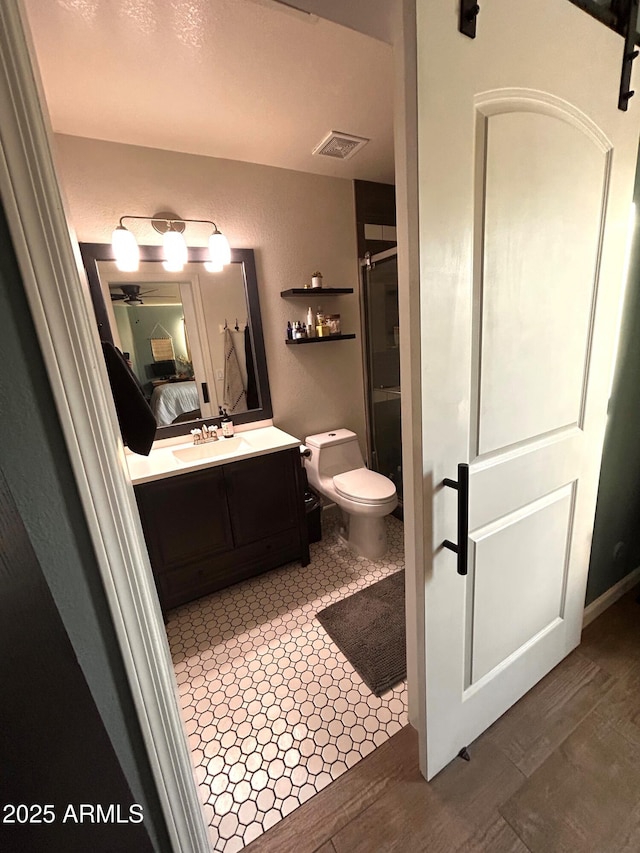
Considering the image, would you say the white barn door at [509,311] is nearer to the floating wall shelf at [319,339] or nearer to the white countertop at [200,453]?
the white countertop at [200,453]

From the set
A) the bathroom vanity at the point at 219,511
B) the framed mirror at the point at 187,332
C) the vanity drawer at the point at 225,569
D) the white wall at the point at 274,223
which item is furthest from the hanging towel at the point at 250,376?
the vanity drawer at the point at 225,569

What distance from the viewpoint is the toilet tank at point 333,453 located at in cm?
238

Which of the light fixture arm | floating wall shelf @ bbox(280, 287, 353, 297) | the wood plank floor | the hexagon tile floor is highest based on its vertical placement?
the light fixture arm

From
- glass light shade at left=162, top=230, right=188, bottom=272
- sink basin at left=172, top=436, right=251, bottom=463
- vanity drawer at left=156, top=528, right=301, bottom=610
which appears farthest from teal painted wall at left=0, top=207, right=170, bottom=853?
glass light shade at left=162, top=230, right=188, bottom=272

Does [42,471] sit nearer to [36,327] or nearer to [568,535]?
[36,327]

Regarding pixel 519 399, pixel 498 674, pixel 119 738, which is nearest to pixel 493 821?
pixel 498 674

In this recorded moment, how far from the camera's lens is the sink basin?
205cm

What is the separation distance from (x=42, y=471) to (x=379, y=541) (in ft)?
6.47

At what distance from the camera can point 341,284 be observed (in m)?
2.48

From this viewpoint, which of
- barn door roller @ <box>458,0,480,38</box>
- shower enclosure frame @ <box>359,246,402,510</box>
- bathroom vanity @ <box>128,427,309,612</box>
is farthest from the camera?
shower enclosure frame @ <box>359,246,402,510</box>

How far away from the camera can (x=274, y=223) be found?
2182mm

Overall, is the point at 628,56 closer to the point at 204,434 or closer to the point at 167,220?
the point at 167,220

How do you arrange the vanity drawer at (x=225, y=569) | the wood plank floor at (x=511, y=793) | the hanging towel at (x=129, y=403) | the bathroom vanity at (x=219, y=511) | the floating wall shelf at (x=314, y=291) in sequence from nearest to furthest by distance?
1. the wood plank floor at (x=511, y=793)
2. the hanging towel at (x=129, y=403)
3. the bathroom vanity at (x=219, y=511)
4. the vanity drawer at (x=225, y=569)
5. the floating wall shelf at (x=314, y=291)

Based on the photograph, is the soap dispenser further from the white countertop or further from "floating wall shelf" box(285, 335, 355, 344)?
"floating wall shelf" box(285, 335, 355, 344)
